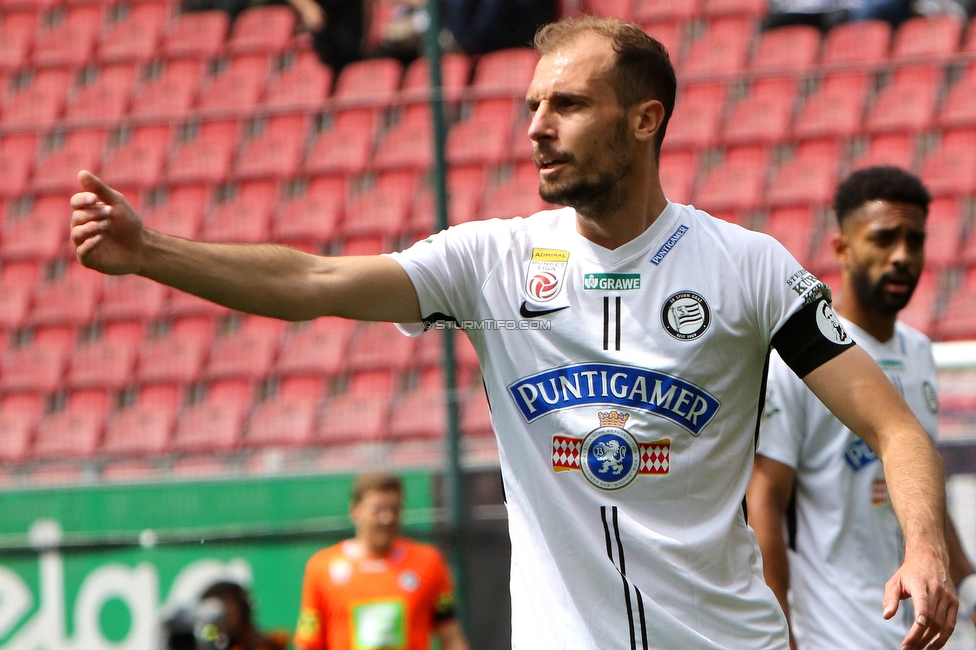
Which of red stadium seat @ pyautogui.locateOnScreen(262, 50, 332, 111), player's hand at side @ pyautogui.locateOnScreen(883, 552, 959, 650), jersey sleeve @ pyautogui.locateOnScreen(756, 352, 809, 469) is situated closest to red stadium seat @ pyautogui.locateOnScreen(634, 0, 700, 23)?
red stadium seat @ pyautogui.locateOnScreen(262, 50, 332, 111)

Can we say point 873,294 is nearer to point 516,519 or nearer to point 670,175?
point 516,519

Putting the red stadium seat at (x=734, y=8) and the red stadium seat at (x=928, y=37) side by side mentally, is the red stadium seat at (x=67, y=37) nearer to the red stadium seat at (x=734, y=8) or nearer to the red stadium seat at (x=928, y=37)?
the red stadium seat at (x=734, y=8)

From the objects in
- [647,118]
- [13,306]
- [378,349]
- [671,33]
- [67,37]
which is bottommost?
[647,118]

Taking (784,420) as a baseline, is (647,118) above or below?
above

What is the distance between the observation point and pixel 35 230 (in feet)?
23.4

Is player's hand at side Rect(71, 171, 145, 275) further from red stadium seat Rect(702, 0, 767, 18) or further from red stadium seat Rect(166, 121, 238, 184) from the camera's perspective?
red stadium seat Rect(702, 0, 767, 18)

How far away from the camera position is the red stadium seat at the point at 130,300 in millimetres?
6875

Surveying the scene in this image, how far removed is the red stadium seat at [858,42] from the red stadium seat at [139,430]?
208 inches

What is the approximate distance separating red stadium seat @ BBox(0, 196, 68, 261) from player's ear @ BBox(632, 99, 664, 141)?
4972 mm

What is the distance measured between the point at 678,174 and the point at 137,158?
127 inches

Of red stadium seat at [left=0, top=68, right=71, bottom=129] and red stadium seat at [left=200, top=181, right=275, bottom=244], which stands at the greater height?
red stadium seat at [left=0, top=68, right=71, bottom=129]

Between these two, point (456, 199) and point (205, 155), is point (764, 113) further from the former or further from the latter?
point (205, 155)

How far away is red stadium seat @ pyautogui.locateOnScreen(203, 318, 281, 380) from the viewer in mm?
6707

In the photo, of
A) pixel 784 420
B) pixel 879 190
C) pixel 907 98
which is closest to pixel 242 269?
pixel 784 420
